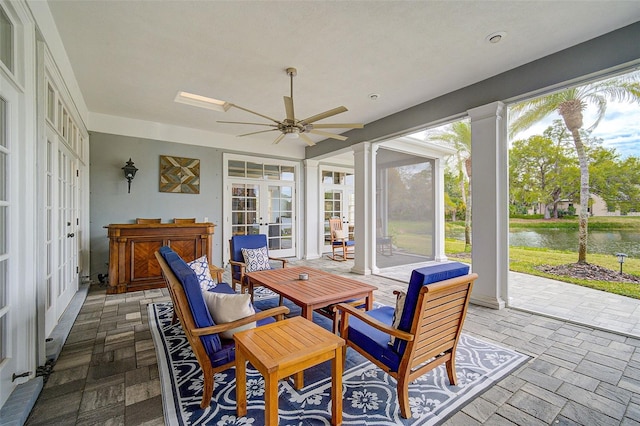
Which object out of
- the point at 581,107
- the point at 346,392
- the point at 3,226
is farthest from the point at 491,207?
the point at 3,226

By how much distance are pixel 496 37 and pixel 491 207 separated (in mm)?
1847

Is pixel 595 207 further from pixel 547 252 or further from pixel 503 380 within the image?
pixel 503 380

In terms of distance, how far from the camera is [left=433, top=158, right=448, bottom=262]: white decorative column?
680cm

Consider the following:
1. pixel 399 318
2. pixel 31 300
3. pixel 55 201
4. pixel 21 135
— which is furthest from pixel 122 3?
pixel 399 318

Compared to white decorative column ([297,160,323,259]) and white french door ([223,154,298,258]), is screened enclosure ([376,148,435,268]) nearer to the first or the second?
white decorative column ([297,160,323,259])

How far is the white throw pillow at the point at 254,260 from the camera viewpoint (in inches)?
153

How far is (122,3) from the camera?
2268mm

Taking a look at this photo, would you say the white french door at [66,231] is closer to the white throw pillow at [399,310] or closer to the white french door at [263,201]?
the white french door at [263,201]

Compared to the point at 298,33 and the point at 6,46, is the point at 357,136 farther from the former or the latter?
the point at 6,46

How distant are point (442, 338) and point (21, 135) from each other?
3020 mm

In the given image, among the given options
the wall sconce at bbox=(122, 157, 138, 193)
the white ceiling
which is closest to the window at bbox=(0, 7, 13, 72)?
the white ceiling

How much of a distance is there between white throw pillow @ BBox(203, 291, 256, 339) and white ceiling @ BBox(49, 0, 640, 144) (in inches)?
90.8

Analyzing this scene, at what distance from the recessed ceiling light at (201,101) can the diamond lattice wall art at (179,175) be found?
4.92ft

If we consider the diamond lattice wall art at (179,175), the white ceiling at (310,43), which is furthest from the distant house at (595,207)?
the diamond lattice wall art at (179,175)
